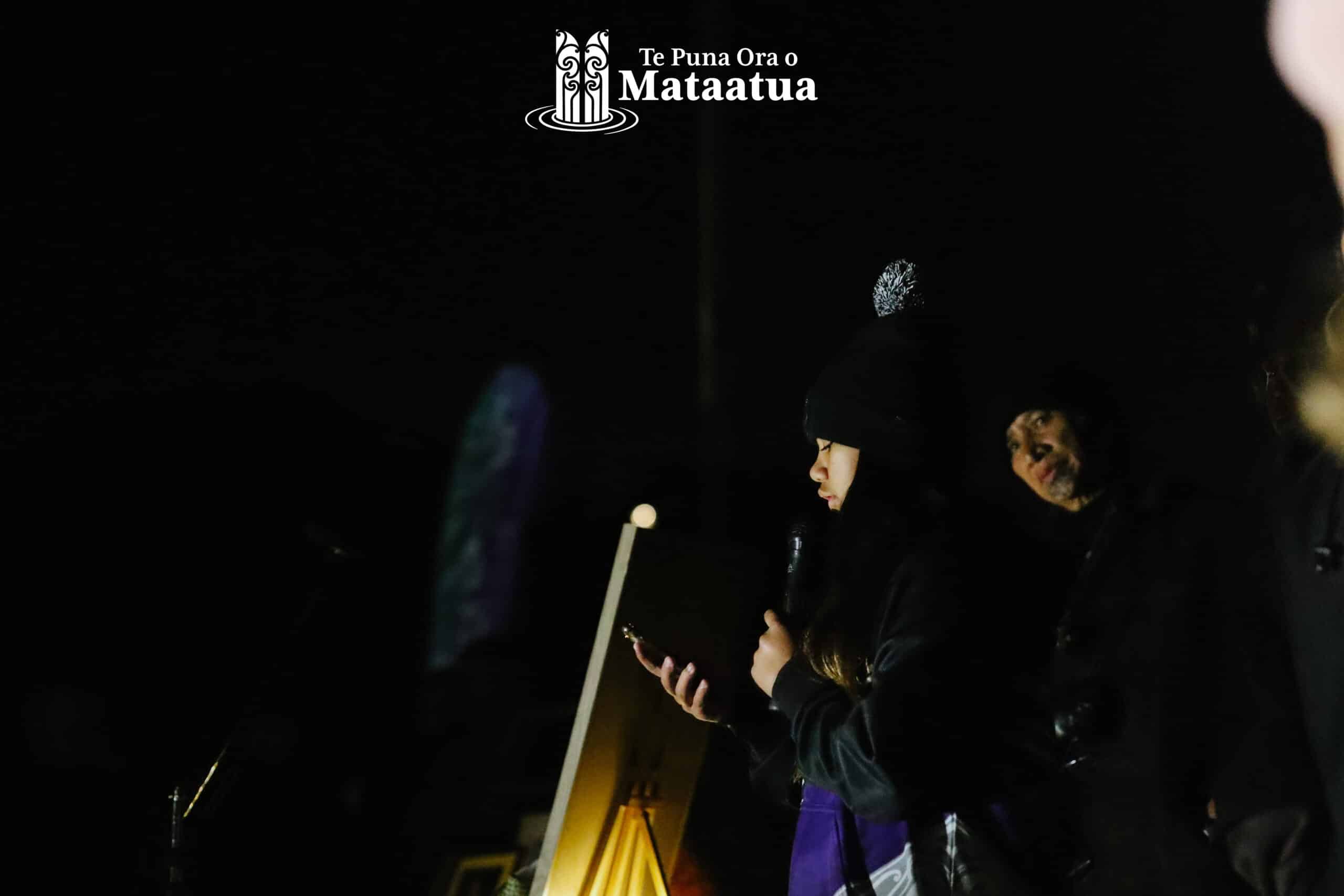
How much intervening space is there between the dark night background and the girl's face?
1.04 metres

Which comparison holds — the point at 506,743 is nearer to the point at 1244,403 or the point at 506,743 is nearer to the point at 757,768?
the point at 757,768

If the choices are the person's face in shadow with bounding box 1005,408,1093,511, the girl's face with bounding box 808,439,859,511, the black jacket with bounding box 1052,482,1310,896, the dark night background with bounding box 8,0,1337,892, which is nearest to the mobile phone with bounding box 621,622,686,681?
the girl's face with bounding box 808,439,859,511

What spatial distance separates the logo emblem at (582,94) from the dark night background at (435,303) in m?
0.05

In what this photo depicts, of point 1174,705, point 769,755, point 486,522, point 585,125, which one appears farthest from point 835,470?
point 486,522

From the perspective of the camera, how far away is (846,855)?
165cm

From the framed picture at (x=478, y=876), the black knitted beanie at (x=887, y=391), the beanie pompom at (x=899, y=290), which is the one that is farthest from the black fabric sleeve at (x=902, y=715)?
the framed picture at (x=478, y=876)

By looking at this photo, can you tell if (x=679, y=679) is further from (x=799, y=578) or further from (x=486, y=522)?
(x=486, y=522)

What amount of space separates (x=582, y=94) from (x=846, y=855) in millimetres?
3418

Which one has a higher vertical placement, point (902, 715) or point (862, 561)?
point (862, 561)

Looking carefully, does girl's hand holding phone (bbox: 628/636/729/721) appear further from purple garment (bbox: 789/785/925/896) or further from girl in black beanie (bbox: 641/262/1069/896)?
purple garment (bbox: 789/785/925/896)

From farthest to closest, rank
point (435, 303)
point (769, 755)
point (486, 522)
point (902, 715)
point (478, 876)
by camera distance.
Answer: point (486, 522), point (435, 303), point (478, 876), point (769, 755), point (902, 715)

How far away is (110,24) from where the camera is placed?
3.51m

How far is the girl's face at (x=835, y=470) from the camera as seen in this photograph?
179 cm

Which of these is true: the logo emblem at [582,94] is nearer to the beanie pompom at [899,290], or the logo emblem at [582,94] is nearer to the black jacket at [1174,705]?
the beanie pompom at [899,290]
